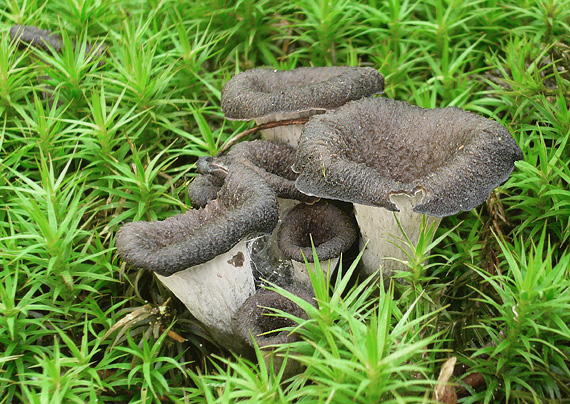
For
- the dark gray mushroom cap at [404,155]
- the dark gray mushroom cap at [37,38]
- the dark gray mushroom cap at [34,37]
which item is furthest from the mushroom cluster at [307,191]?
the dark gray mushroom cap at [34,37]

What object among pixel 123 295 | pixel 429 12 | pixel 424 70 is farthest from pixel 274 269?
pixel 429 12

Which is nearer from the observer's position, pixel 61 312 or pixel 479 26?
pixel 61 312

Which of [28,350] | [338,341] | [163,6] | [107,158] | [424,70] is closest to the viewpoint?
[338,341]

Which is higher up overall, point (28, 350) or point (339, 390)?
point (339, 390)

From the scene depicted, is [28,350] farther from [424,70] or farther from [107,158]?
[424,70]

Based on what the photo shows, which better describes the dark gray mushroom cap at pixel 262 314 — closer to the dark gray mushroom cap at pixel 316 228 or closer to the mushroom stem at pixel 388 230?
the dark gray mushroom cap at pixel 316 228

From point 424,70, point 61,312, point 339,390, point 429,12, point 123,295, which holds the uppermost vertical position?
point 429,12

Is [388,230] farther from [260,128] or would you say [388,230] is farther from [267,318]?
[260,128]
